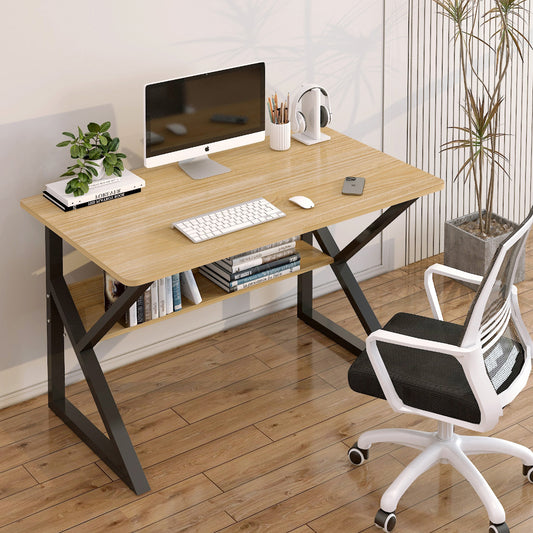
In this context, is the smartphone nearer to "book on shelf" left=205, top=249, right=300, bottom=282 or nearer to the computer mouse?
"book on shelf" left=205, top=249, right=300, bottom=282

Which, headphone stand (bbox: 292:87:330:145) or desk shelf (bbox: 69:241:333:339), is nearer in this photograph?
desk shelf (bbox: 69:241:333:339)

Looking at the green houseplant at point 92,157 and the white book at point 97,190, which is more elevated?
the green houseplant at point 92,157

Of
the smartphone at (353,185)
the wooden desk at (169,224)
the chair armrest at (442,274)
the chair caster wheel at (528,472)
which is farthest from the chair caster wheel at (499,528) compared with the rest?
Result: the smartphone at (353,185)

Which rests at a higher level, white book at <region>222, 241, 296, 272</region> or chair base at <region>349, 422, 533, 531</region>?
white book at <region>222, 241, 296, 272</region>

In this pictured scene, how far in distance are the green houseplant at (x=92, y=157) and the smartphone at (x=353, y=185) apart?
2.65ft

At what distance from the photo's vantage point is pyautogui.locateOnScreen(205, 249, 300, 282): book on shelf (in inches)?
142

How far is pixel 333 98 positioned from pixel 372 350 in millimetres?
1697

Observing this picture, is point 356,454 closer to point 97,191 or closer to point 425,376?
point 425,376

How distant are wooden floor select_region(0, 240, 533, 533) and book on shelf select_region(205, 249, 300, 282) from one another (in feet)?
1.68

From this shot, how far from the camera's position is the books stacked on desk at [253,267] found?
3.62m

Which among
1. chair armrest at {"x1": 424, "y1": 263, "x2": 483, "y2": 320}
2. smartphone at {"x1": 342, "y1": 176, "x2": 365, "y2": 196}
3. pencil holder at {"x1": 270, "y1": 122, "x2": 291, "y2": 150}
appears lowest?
chair armrest at {"x1": 424, "y1": 263, "x2": 483, "y2": 320}

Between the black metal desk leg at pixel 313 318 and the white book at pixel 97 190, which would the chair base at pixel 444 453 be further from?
the white book at pixel 97 190

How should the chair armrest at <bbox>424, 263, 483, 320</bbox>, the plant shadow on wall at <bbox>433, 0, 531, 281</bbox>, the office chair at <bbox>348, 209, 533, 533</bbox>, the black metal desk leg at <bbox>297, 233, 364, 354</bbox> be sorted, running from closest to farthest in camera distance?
the office chair at <bbox>348, 209, 533, 533</bbox>, the chair armrest at <bbox>424, 263, 483, 320</bbox>, the black metal desk leg at <bbox>297, 233, 364, 354</bbox>, the plant shadow on wall at <bbox>433, 0, 531, 281</bbox>

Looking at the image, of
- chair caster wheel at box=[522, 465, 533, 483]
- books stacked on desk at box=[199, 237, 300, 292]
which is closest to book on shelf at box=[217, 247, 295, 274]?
books stacked on desk at box=[199, 237, 300, 292]
